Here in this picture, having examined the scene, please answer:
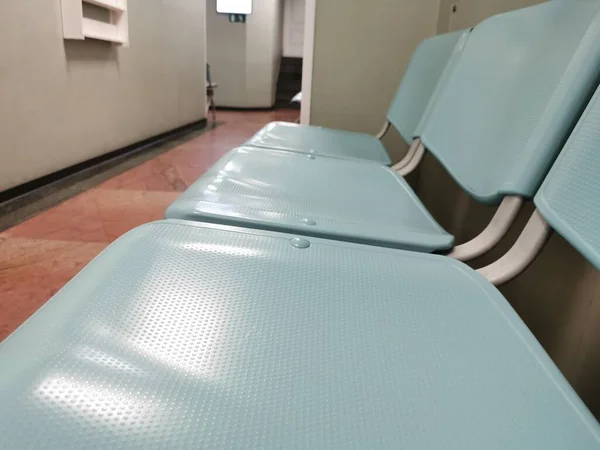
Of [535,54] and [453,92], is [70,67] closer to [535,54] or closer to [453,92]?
[453,92]

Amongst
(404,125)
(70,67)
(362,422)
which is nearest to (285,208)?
(362,422)

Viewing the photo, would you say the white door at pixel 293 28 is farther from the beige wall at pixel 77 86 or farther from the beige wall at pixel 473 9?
the beige wall at pixel 473 9

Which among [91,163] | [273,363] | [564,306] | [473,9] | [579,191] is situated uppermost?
[473,9]

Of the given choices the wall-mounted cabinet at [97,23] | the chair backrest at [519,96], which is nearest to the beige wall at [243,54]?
the wall-mounted cabinet at [97,23]

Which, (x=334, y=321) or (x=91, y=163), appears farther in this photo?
(x=91, y=163)

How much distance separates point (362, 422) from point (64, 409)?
23cm

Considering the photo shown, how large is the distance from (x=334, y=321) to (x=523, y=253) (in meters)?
0.32

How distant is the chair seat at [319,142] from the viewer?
152 cm

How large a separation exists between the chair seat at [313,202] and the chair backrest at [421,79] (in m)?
0.43

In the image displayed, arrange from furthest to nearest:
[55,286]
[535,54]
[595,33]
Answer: [55,286] < [535,54] < [595,33]

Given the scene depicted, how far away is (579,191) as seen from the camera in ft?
1.74

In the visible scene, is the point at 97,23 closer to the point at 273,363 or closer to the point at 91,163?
the point at 91,163

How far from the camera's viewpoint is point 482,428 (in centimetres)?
37

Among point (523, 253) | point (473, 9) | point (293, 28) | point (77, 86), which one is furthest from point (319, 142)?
point (293, 28)
